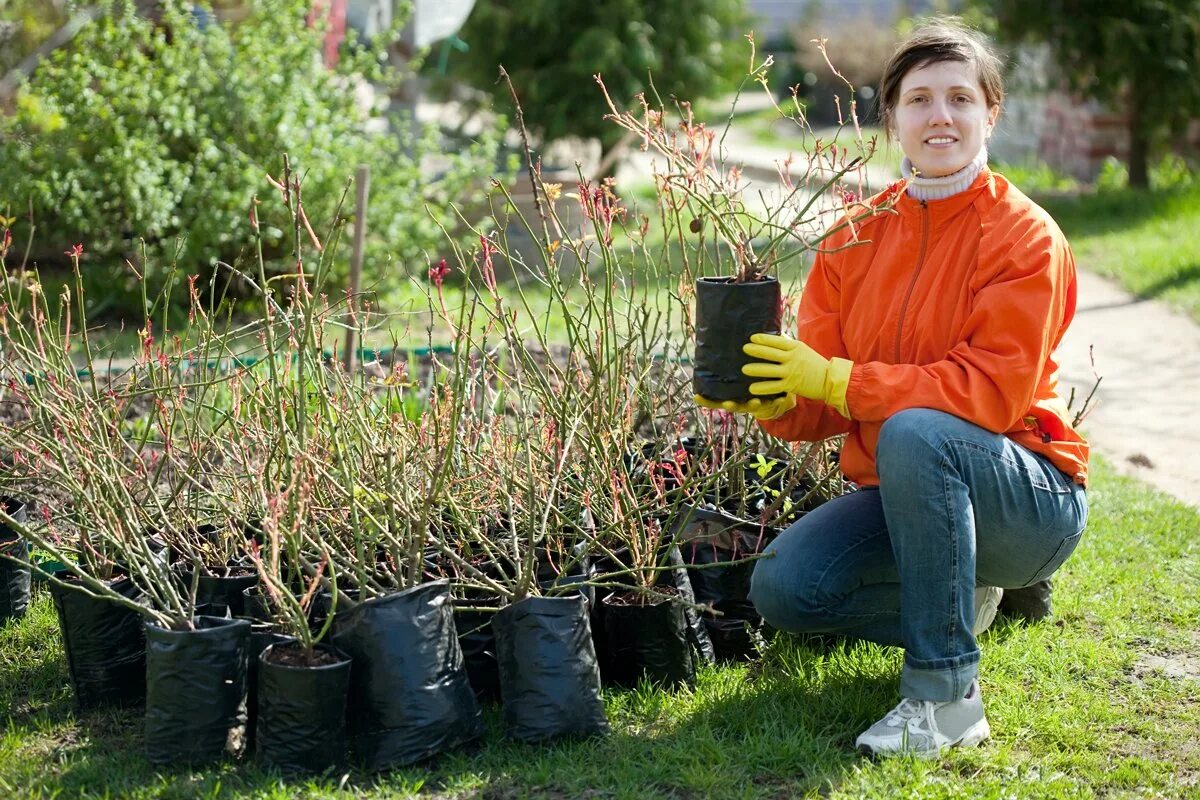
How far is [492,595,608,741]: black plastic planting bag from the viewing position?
8.73 ft

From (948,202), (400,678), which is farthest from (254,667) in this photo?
(948,202)

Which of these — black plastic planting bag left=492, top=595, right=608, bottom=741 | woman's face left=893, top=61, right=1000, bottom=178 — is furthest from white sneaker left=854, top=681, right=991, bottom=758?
woman's face left=893, top=61, right=1000, bottom=178

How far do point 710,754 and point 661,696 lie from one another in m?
0.25

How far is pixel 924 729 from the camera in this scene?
2.63m

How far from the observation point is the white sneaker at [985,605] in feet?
9.71

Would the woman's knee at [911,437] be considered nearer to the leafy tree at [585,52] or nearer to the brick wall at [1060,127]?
the leafy tree at [585,52]

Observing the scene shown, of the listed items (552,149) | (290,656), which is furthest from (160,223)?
(552,149)

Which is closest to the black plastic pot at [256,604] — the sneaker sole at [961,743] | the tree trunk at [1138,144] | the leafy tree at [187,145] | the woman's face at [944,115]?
the sneaker sole at [961,743]

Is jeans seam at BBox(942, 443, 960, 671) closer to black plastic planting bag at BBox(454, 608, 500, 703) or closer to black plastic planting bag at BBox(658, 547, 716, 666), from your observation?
black plastic planting bag at BBox(658, 547, 716, 666)

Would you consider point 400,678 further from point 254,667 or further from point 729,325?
point 729,325

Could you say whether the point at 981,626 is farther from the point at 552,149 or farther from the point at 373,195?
the point at 552,149

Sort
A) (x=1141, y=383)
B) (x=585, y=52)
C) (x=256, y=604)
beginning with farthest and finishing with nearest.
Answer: (x=585, y=52) < (x=1141, y=383) < (x=256, y=604)

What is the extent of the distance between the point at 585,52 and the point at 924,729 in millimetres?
8210

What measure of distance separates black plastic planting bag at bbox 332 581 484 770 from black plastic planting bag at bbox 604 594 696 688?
1.52ft
